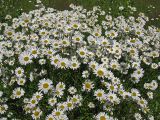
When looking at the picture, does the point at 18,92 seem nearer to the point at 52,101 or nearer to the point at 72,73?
Answer: the point at 52,101

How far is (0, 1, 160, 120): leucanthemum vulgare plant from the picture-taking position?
6.73 metres

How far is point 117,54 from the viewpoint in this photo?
7.80 m

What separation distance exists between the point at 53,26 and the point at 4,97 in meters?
2.32

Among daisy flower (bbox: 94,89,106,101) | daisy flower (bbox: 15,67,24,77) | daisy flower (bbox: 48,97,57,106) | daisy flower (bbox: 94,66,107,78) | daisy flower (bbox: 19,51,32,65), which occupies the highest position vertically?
daisy flower (bbox: 19,51,32,65)

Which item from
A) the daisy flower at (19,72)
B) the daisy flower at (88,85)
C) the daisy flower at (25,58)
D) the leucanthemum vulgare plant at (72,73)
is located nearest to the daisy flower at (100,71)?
the leucanthemum vulgare plant at (72,73)

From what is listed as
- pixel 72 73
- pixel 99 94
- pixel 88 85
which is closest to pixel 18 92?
pixel 72 73

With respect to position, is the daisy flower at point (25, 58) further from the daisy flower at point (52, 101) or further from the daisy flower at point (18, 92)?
the daisy flower at point (52, 101)

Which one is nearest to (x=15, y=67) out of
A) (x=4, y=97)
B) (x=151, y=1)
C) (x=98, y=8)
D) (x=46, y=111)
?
(x=4, y=97)

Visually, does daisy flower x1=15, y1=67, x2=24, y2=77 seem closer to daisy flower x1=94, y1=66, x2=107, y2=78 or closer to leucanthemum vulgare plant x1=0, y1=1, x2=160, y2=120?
leucanthemum vulgare plant x1=0, y1=1, x2=160, y2=120

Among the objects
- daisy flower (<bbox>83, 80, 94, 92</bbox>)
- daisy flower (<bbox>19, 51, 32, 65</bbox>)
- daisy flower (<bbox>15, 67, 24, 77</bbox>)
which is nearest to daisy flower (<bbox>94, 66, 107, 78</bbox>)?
daisy flower (<bbox>83, 80, 94, 92</bbox>)

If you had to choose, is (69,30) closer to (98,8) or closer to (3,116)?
(3,116)

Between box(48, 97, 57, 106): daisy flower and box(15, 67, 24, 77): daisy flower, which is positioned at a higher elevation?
box(15, 67, 24, 77): daisy flower

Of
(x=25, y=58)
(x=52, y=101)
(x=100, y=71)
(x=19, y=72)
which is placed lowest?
(x=52, y=101)

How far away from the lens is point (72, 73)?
7375mm
